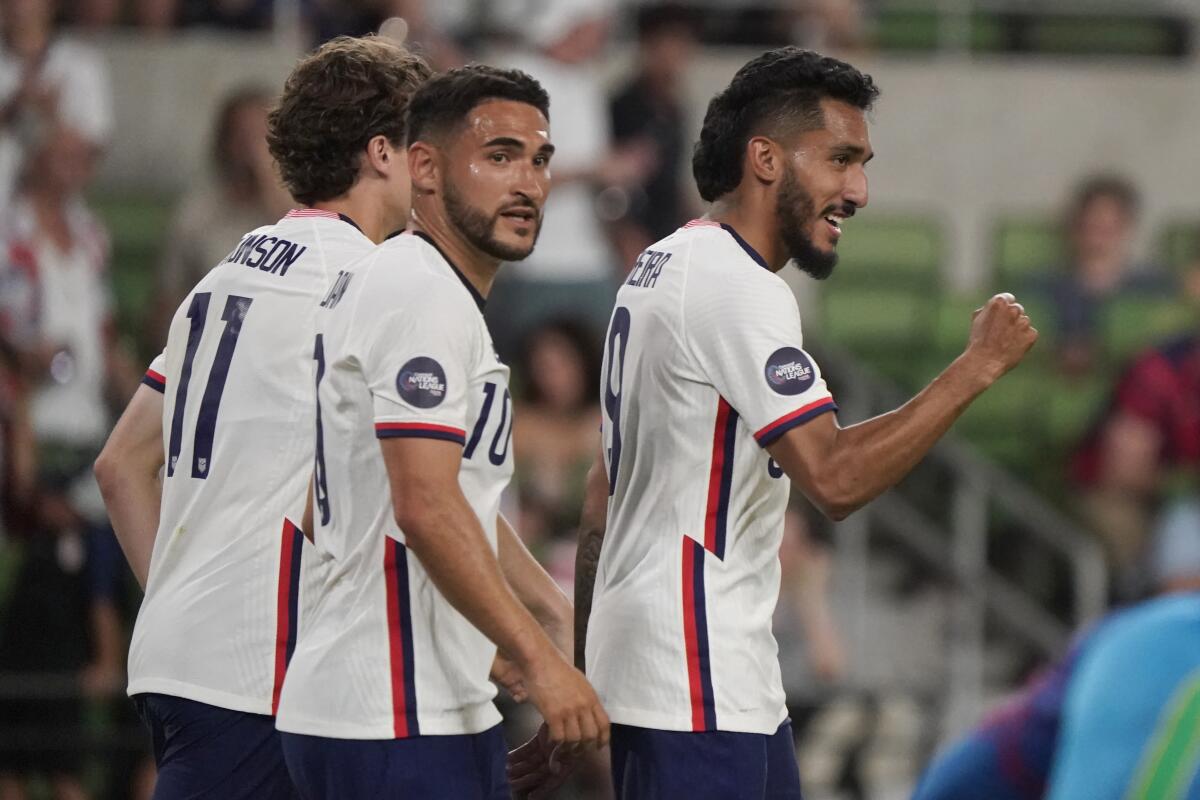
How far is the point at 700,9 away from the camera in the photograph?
11875 millimetres

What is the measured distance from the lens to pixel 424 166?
12.2 feet

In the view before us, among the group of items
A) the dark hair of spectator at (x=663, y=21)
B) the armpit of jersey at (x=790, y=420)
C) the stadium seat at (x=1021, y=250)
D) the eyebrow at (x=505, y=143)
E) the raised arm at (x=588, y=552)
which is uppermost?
the dark hair of spectator at (x=663, y=21)

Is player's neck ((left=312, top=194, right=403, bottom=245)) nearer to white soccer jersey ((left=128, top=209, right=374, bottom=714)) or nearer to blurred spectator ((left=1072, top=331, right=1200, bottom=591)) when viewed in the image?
white soccer jersey ((left=128, top=209, right=374, bottom=714))

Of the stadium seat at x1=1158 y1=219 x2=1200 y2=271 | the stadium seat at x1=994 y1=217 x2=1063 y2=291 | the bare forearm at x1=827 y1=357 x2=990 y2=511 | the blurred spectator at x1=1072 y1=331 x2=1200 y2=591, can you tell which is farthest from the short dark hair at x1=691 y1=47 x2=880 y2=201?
the stadium seat at x1=1158 y1=219 x2=1200 y2=271

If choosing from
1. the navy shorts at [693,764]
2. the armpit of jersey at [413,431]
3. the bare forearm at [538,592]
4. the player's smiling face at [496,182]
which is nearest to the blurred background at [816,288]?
the bare forearm at [538,592]

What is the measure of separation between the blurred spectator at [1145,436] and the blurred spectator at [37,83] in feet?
16.1

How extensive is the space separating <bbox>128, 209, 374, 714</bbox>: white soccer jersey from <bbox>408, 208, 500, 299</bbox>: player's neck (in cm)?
35

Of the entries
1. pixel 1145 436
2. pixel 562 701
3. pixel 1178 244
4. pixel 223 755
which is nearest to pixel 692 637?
pixel 562 701

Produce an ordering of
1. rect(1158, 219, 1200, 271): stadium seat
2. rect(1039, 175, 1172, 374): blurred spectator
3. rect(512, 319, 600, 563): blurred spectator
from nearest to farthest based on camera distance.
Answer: rect(512, 319, 600, 563): blurred spectator < rect(1039, 175, 1172, 374): blurred spectator < rect(1158, 219, 1200, 271): stadium seat

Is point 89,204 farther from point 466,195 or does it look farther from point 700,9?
point 466,195

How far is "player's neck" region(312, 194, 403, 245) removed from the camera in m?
4.13

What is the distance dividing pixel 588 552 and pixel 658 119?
6057 millimetres

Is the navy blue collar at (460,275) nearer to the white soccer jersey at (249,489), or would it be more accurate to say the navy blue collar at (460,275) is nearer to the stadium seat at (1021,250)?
the white soccer jersey at (249,489)

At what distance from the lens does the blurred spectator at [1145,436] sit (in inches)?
373
